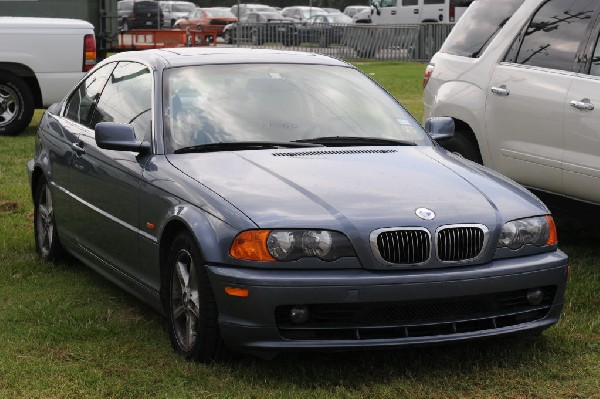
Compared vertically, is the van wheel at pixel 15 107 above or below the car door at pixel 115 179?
below

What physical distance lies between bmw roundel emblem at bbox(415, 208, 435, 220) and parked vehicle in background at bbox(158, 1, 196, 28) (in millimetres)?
55592

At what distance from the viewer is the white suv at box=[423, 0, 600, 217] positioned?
809cm

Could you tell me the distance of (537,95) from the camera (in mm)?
8453

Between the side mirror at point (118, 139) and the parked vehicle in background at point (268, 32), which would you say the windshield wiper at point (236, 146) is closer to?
the side mirror at point (118, 139)

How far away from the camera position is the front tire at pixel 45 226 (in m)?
8.12

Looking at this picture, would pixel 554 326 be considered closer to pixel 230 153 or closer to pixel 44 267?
pixel 230 153

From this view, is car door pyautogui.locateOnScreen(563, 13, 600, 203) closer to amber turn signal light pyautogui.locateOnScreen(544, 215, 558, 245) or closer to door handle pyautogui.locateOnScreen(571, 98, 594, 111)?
door handle pyautogui.locateOnScreen(571, 98, 594, 111)

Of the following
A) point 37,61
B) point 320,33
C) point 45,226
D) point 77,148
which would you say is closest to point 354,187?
point 77,148

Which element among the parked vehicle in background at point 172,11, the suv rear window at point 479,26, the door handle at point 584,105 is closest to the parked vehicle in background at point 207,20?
the parked vehicle in background at point 172,11

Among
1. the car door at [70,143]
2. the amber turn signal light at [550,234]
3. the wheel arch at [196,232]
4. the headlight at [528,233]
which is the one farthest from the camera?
the car door at [70,143]

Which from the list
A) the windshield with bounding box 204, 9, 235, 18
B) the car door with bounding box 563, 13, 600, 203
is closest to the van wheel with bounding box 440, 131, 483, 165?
the car door with bounding box 563, 13, 600, 203

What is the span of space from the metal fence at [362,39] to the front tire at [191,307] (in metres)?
29.8

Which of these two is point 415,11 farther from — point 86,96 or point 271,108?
point 271,108

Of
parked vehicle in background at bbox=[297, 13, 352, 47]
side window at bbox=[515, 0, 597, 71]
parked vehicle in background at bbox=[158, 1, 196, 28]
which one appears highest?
side window at bbox=[515, 0, 597, 71]
